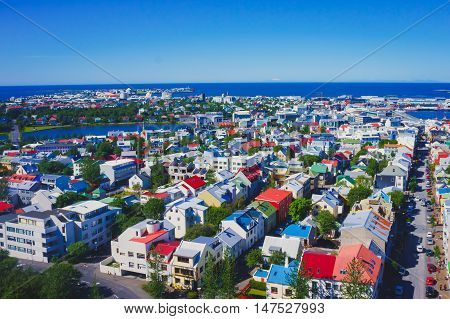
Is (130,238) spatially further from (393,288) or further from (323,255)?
(393,288)

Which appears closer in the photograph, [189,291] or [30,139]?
[189,291]

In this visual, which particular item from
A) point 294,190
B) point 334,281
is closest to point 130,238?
point 334,281

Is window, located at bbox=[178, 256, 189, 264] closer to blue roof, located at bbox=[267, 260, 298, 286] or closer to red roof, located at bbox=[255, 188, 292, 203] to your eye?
blue roof, located at bbox=[267, 260, 298, 286]

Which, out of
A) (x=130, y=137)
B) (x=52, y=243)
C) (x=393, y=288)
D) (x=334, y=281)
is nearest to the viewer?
(x=334, y=281)

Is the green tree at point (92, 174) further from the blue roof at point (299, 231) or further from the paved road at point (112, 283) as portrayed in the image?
the blue roof at point (299, 231)

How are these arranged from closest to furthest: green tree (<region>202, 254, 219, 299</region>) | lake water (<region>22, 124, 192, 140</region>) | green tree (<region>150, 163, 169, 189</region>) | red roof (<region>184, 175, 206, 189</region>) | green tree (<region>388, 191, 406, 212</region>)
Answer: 1. green tree (<region>202, 254, 219, 299</region>)
2. green tree (<region>388, 191, 406, 212</region>)
3. red roof (<region>184, 175, 206, 189</region>)
4. green tree (<region>150, 163, 169, 189</region>)
5. lake water (<region>22, 124, 192, 140</region>)

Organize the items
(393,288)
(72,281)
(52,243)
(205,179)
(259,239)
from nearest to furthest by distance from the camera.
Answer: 1. (72,281)
2. (393,288)
3. (52,243)
4. (259,239)
5. (205,179)

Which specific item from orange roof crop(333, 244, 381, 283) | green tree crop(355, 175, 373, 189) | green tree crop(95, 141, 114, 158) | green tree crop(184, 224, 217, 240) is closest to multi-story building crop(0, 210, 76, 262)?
green tree crop(184, 224, 217, 240)
